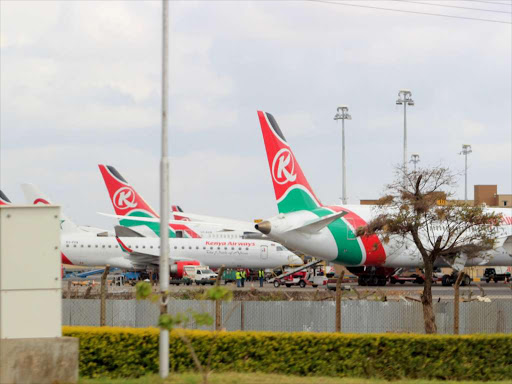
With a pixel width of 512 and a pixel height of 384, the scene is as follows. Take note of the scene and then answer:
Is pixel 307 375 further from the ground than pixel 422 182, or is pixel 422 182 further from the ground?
pixel 422 182

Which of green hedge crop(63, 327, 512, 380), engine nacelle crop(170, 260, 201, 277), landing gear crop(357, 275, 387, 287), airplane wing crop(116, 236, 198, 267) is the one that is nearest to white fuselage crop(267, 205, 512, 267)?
landing gear crop(357, 275, 387, 287)

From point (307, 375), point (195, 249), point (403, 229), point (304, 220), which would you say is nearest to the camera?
point (307, 375)

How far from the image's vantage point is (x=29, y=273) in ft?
41.6

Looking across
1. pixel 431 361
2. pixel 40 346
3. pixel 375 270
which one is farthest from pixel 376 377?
pixel 375 270

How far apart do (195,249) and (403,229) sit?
35.7 metres

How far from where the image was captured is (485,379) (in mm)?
15664

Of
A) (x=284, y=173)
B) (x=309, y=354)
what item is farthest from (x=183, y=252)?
(x=309, y=354)

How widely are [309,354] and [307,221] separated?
2971 cm

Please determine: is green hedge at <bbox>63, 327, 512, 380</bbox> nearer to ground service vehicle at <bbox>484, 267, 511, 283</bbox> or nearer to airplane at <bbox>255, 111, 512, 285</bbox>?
airplane at <bbox>255, 111, 512, 285</bbox>

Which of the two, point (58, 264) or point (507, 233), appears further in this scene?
point (507, 233)

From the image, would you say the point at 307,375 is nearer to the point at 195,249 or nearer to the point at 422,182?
the point at 422,182

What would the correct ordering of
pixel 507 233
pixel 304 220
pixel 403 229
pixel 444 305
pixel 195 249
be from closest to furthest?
1. pixel 444 305
2. pixel 403 229
3. pixel 304 220
4. pixel 507 233
5. pixel 195 249

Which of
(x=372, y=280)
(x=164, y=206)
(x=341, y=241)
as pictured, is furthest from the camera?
(x=372, y=280)

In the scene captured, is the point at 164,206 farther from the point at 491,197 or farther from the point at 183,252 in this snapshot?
the point at 491,197
